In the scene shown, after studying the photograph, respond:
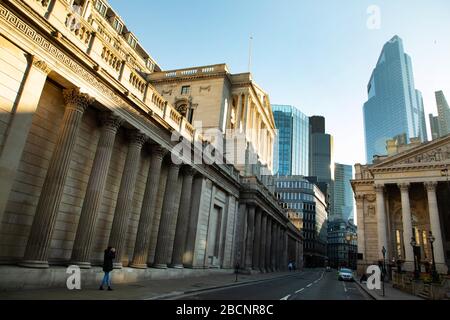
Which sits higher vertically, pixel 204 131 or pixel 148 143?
pixel 204 131

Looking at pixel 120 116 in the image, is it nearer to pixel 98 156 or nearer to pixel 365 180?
pixel 98 156

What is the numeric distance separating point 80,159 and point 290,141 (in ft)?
538

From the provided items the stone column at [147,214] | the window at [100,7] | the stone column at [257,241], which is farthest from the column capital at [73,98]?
the stone column at [257,241]

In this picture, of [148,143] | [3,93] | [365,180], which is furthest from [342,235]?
[3,93]

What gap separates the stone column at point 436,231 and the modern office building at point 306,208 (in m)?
73.4

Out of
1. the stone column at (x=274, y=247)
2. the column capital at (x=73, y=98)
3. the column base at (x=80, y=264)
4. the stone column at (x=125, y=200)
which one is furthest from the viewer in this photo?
the stone column at (x=274, y=247)

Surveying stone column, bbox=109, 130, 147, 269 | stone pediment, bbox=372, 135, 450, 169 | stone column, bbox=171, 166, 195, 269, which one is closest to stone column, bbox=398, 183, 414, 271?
stone pediment, bbox=372, 135, 450, 169

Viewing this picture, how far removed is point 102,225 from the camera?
16062 millimetres

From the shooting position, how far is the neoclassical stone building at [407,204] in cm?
3725

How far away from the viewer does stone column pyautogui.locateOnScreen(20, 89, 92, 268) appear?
11.0 metres

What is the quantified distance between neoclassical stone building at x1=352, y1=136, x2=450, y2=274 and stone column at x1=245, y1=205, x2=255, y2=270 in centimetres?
1838

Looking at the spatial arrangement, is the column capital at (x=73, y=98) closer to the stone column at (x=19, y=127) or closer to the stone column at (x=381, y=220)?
the stone column at (x=19, y=127)

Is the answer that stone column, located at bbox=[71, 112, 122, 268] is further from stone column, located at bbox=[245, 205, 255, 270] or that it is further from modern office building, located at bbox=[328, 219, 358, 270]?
modern office building, located at bbox=[328, 219, 358, 270]

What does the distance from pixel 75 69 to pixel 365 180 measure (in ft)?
152
